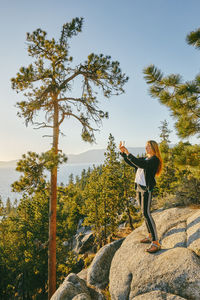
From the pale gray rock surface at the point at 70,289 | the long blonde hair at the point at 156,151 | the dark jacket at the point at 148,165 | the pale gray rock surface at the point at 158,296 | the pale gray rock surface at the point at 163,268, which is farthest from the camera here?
the pale gray rock surface at the point at 70,289

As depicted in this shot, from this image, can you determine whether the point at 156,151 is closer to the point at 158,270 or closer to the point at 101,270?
the point at 158,270

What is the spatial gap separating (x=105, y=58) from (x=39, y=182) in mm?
6844

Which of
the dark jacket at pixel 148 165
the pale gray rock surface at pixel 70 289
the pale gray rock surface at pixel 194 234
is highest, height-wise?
the dark jacket at pixel 148 165

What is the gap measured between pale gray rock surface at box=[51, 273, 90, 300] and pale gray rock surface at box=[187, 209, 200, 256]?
417 centimetres

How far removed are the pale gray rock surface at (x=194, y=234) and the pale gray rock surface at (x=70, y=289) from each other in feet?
13.7

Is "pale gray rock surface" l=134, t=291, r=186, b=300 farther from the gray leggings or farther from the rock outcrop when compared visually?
the gray leggings

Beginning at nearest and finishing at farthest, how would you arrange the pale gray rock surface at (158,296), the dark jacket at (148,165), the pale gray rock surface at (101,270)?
the pale gray rock surface at (158,296)
the dark jacket at (148,165)
the pale gray rock surface at (101,270)

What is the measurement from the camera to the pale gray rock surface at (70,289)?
578cm

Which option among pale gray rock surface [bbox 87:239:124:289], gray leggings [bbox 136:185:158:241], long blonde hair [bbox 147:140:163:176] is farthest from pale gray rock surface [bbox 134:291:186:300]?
pale gray rock surface [bbox 87:239:124:289]

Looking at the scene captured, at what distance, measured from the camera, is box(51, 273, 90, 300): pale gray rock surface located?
578 centimetres

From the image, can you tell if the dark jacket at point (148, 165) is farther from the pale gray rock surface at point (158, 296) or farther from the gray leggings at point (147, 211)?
the pale gray rock surface at point (158, 296)

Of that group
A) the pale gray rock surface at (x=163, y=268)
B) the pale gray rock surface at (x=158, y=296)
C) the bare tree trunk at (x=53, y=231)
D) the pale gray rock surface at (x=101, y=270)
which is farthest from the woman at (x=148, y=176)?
the bare tree trunk at (x=53, y=231)

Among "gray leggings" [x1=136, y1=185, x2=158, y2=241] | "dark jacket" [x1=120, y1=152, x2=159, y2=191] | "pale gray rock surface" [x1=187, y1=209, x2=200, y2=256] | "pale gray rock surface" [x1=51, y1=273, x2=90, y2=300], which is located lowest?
"pale gray rock surface" [x1=51, y1=273, x2=90, y2=300]

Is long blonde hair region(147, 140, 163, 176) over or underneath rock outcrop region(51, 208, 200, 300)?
over
